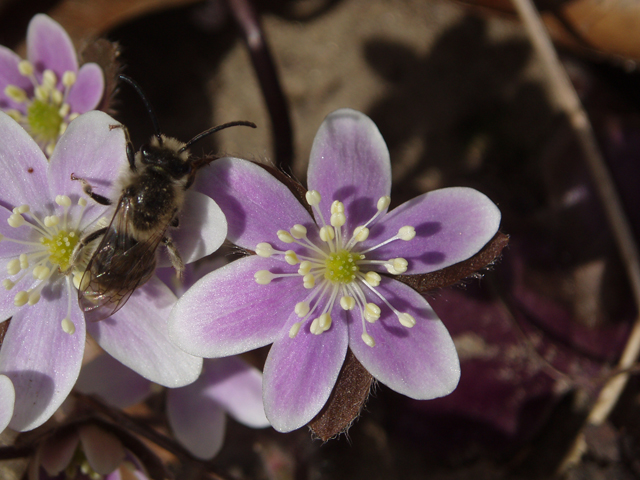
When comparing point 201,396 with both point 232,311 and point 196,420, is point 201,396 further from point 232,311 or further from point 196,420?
point 232,311

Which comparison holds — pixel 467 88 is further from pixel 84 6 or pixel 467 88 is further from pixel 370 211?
pixel 84 6

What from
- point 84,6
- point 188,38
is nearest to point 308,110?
point 188,38

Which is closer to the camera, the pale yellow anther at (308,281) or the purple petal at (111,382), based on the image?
the pale yellow anther at (308,281)

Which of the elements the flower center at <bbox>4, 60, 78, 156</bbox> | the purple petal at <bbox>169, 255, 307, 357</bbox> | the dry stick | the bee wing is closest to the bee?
the bee wing

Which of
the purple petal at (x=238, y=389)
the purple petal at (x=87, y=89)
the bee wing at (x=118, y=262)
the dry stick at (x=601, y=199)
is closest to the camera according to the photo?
the bee wing at (x=118, y=262)

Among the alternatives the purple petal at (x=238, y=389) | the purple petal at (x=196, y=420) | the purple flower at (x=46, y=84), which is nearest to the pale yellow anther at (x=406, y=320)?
the purple petal at (x=238, y=389)

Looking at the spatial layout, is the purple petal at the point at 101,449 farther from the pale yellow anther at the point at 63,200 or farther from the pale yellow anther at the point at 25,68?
the pale yellow anther at the point at 25,68
